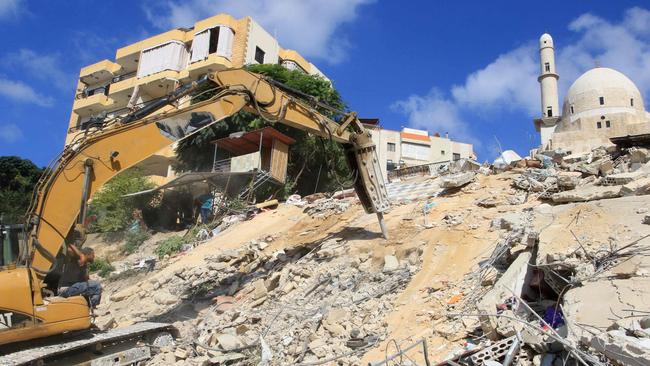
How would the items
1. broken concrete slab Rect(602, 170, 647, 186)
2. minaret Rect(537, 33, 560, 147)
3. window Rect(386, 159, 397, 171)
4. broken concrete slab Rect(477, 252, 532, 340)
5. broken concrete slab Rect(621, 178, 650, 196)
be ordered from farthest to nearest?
window Rect(386, 159, 397, 171), minaret Rect(537, 33, 560, 147), broken concrete slab Rect(602, 170, 647, 186), broken concrete slab Rect(621, 178, 650, 196), broken concrete slab Rect(477, 252, 532, 340)

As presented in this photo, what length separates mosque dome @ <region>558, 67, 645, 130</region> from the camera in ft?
107

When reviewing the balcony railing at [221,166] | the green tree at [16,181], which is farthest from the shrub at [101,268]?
the green tree at [16,181]

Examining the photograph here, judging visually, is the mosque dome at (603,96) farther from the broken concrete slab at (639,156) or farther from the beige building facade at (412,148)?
the broken concrete slab at (639,156)

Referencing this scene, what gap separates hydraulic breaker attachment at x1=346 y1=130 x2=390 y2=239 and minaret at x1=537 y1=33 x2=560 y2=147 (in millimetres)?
34689

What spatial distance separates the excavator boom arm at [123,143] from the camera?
5.69 meters

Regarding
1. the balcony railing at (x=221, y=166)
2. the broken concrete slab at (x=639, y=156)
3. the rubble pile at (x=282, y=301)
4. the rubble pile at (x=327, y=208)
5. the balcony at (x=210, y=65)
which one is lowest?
the rubble pile at (x=282, y=301)

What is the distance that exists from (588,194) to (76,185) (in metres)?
8.42

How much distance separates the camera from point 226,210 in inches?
689

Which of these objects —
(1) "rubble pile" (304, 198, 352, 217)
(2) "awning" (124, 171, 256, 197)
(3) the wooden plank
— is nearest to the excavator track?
(1) "rubble pile" (304, 198, 352, 217)

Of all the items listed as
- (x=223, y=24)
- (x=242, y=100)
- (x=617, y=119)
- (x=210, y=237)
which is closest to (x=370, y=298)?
(x=242, y=100)

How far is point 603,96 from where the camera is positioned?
108 feet

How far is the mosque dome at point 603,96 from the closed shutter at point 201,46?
80.1ft

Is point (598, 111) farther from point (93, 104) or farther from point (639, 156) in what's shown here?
point (93, 104)

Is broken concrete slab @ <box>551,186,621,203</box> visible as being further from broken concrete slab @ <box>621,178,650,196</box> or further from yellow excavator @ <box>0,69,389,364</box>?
yellow excavator @ <box>0,69,389,364</box>
